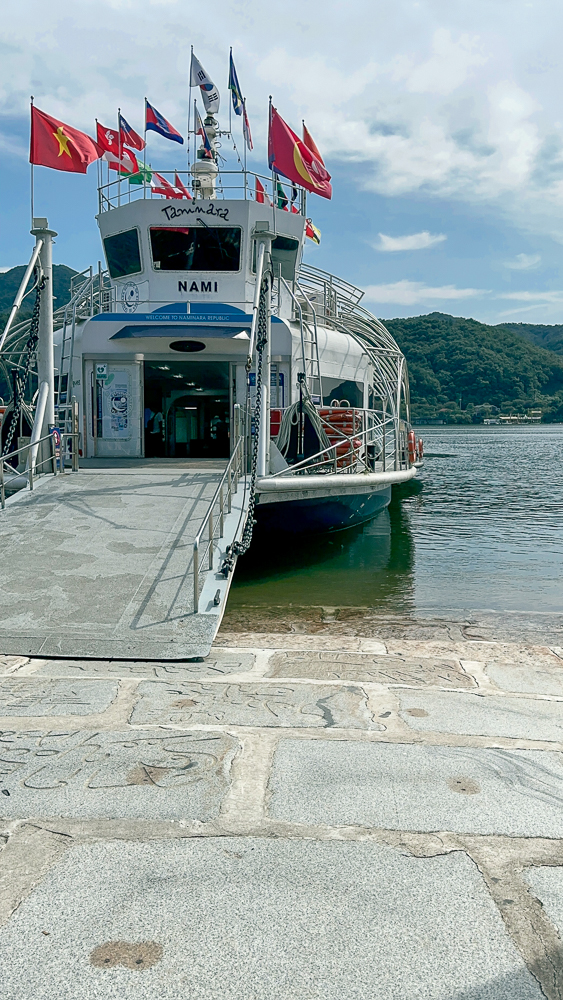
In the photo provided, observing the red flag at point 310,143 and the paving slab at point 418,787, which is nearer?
the paving slab at point 418,787

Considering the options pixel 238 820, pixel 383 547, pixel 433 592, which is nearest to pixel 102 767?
pixel 238 820

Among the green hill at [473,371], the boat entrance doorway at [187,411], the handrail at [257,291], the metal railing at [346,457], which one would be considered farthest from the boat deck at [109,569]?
the green hill at [473,371]

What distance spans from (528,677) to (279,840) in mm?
3570

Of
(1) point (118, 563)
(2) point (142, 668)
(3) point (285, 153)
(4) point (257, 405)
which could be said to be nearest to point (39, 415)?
(4) point (257, 405)

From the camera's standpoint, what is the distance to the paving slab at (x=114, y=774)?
3595 mm

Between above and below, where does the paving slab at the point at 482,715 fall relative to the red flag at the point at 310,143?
below

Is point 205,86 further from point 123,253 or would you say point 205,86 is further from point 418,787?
point 418,787

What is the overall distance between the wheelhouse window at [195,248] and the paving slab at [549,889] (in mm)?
14585

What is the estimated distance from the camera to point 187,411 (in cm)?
2264

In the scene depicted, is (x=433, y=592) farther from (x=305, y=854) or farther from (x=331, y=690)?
(x=305, y=854)

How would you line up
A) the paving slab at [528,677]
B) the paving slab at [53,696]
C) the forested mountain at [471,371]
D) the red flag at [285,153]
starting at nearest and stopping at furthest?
the paving slab at [53,696] < the paving slab at [528,677] < the red flag at [285,153] < the forested mountain at [471,371]

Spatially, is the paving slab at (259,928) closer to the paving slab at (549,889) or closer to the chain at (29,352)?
the paving slab at (549,889)

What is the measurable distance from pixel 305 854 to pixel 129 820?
86cm

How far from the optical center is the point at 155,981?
2.43m
